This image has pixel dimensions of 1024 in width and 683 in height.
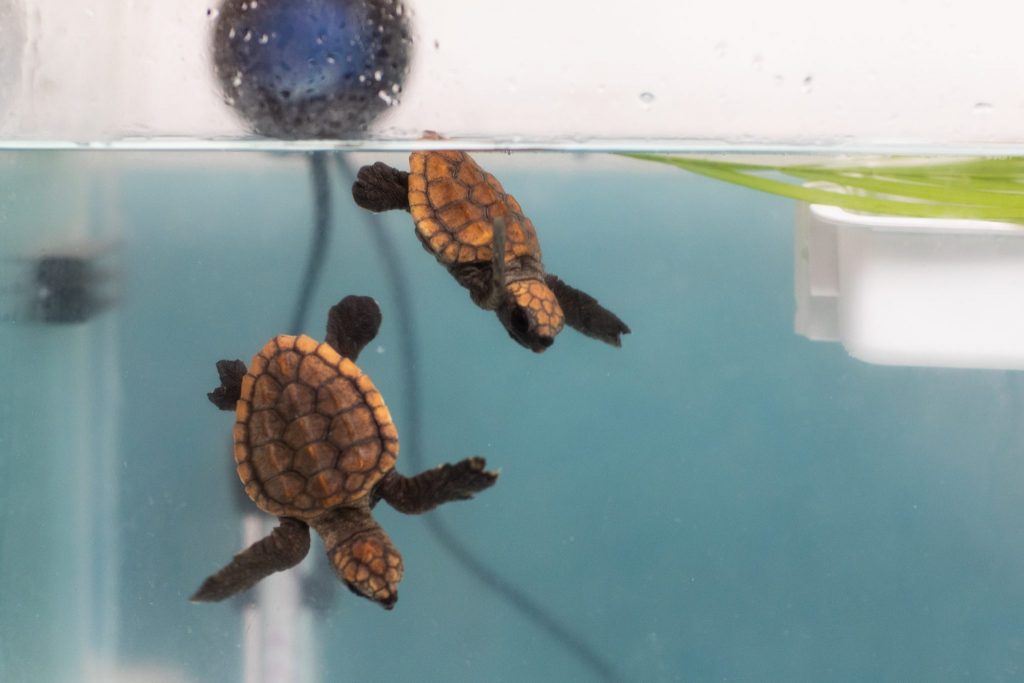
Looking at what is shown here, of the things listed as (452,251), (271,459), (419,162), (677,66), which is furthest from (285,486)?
(677,66)

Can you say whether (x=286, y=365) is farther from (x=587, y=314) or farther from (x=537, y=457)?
(x=537, y=457)

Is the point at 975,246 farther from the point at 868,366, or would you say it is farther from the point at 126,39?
the point at 126,39

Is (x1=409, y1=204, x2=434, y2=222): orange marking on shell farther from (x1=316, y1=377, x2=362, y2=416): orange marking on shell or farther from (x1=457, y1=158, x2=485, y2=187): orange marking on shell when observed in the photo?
(x1=316, y1=377, x2=362, y2=416): orange marking on shell

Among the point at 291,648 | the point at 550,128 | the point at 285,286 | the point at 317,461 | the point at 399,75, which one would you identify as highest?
the point at 399,75

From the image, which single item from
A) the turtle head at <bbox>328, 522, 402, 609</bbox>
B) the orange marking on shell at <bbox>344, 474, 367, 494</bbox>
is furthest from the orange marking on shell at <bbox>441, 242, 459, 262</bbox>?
the turtle head at <bbox>328, 522, 402, 609</bbox>

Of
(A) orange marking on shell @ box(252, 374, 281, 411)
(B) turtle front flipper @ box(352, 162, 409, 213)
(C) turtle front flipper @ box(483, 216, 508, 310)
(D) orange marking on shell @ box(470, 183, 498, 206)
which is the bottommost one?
(A) orange marking on shell @ box(252, 374, 281, 411)

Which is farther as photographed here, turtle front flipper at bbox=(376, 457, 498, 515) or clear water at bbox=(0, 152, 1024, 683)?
clear water at bbox=(0, 152, 1024, 683)

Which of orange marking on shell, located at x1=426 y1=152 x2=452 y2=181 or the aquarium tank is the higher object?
orange marking on shell, located at x1=426 y1=152 x2=452 y2=181

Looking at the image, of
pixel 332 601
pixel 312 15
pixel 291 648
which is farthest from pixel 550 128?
pixel 291 648
